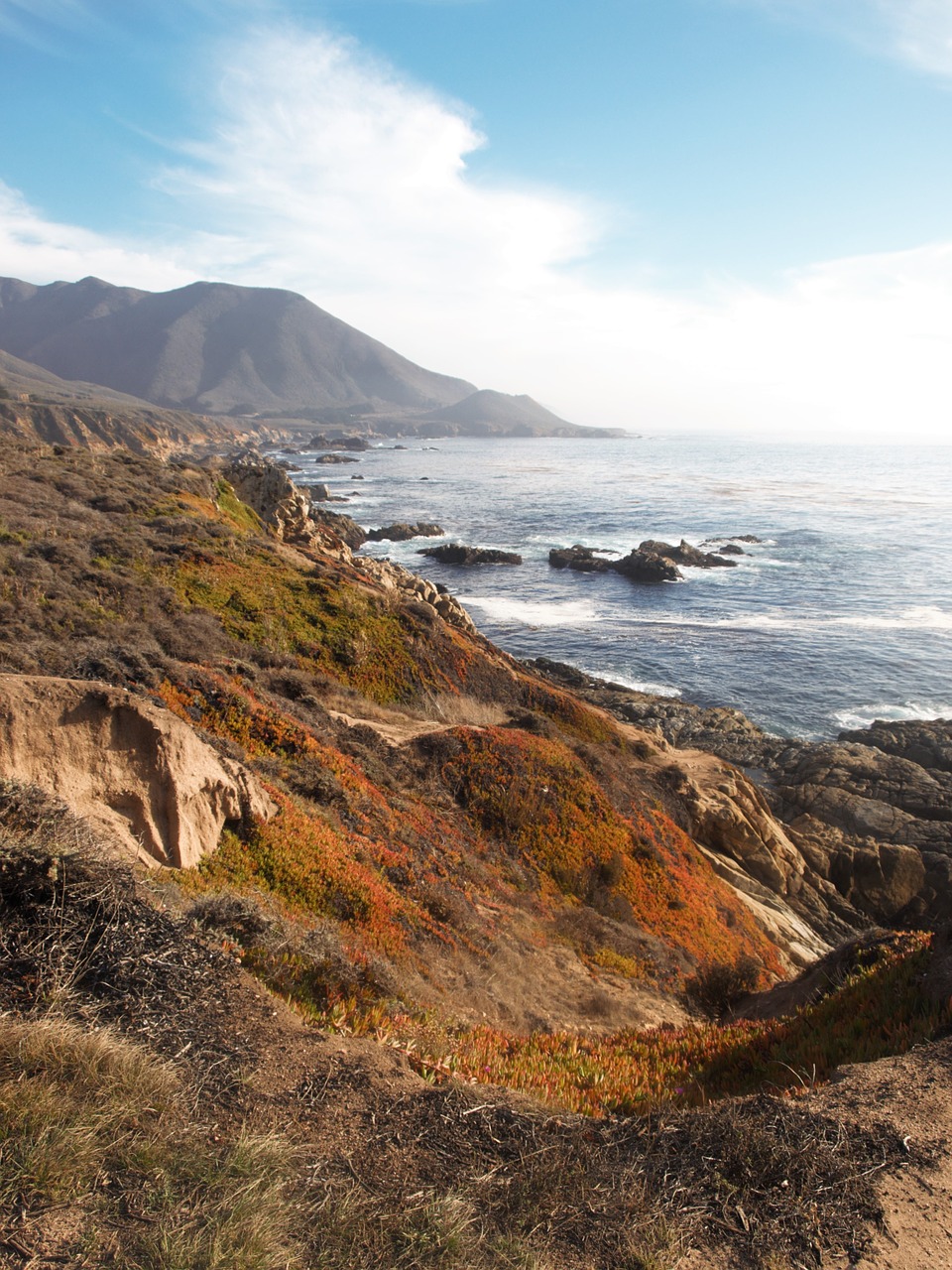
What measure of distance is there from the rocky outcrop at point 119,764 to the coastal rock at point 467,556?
2074 inches

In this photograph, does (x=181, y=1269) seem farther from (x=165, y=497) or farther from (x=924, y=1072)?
(x=165, y=497)

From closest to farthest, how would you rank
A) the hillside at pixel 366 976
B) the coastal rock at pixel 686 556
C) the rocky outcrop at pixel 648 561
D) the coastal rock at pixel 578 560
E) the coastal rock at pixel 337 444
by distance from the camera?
the hillside at pixel 366 976, the rocky outcrop at pixel 648 561, the coastal rock at pixel 578 560, the coastal rock at pixel 686 556, the coastal rock at pixel 337 444

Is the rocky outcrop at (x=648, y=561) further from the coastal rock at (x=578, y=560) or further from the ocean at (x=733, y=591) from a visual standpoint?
the ocean at (x=733, y=591)

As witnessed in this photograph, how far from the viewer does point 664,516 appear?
289 ft

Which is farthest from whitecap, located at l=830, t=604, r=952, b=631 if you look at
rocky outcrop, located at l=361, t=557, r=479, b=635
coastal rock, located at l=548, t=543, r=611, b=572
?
rocky outcrop, located at l=361, t=557, r=479, b=635

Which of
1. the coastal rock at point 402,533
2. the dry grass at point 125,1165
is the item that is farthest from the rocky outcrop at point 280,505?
the dry grass at point 125,1165

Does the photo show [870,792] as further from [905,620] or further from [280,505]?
[280,505]

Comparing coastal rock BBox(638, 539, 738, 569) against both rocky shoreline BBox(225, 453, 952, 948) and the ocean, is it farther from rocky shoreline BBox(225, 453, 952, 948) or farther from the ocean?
rocky shoreline BBox(225, 453, 952, 948)

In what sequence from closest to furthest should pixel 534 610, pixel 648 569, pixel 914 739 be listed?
pixel 914 739 < pixel 534 610 < pixel 648 569

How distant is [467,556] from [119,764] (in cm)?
5394

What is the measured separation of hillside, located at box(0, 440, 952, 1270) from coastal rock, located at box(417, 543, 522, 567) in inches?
1619

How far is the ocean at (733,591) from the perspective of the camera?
3716 centimetres

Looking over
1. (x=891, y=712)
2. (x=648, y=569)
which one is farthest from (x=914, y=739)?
(x=648, y=569)

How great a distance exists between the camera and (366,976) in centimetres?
739
